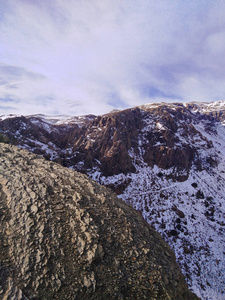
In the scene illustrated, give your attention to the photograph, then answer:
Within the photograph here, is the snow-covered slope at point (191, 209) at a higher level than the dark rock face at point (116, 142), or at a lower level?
lower

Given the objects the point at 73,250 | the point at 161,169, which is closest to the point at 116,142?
the point at 161,169

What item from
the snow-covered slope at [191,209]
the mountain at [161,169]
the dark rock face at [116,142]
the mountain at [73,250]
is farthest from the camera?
the dark rock face at [116,142]

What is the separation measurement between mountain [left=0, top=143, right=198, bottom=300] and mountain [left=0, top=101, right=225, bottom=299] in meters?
→ 20.4

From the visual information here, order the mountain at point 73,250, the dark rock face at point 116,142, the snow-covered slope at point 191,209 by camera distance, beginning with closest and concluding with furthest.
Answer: the mountain at point 73,250
the snow-covered slope at point 191,209
the dark rock face at point 116,142

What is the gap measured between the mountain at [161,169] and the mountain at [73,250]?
20.4m

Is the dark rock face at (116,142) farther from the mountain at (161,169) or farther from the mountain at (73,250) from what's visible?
the mountain at (73,250)

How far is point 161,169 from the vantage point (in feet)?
235

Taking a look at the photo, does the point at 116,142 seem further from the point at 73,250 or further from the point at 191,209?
the point at 73,250

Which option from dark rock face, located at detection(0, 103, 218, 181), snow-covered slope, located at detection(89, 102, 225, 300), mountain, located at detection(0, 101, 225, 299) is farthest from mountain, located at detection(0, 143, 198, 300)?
dark rock face, located at detection(0, 103, 218, 181)

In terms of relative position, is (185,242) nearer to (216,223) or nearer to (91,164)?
(216,223)

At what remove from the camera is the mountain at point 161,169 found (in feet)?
108

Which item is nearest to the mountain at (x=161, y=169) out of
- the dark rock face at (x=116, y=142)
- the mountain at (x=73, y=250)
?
the dark rock face at (x=116, y=142)

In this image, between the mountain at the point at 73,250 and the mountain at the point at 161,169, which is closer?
the mountain at the point at 73,250

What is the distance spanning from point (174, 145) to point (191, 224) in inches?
1965
